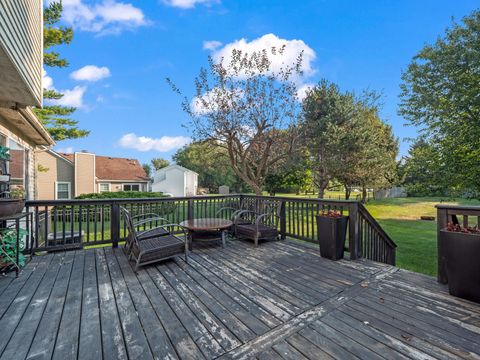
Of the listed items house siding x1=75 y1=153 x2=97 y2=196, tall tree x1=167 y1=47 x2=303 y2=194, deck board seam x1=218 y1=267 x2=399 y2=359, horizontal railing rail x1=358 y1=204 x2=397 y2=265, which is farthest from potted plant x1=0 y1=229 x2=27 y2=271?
house siding x1=75 y1=153 x2=97 y2=196

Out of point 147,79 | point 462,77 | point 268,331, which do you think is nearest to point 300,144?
point 462,77

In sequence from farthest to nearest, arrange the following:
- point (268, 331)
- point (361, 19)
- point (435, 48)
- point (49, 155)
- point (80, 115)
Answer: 1. point (49, 155)
2. point (80, 115)
3. point (361, 19)
4. point (435, 48)
5. point (268, 331)

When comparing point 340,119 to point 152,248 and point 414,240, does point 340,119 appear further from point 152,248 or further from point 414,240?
point 152,248

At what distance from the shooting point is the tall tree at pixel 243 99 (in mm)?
10039

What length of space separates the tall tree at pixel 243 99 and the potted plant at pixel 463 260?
27.4 ft

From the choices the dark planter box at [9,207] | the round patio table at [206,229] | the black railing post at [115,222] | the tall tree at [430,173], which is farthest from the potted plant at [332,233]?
the tall tree at [430,173]

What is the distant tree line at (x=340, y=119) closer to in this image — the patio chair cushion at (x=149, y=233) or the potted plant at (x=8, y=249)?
the patio chair cushion at (x=149, y=233)

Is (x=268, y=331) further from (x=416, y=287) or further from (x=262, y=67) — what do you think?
(x=262, y=67)

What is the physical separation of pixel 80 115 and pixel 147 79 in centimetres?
592

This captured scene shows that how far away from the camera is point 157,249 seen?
11.2 feet

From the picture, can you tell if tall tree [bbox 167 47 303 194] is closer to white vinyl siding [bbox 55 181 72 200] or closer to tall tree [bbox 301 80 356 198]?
tall tree [bbox 301 80 356 198]

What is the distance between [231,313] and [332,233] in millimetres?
2269

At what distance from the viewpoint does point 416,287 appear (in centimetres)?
283

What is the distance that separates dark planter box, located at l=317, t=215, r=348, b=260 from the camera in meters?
3.79
